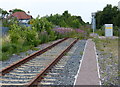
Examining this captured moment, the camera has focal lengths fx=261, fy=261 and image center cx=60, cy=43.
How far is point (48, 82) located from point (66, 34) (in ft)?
83.7

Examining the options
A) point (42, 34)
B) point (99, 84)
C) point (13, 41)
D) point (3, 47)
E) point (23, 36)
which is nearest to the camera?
point (99, 84)

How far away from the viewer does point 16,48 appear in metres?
15.0

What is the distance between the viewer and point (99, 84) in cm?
685

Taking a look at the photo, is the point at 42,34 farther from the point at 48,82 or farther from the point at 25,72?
the point at 48,82

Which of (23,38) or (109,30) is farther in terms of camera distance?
(109,30)

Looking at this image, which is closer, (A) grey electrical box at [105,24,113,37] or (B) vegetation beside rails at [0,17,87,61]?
(B) vegetation beside rails at [0,17,87,61]

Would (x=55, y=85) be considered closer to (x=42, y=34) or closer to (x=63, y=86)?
(x=63, y=86)

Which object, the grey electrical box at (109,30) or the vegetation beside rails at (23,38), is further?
the grey electrical box at (109,30)

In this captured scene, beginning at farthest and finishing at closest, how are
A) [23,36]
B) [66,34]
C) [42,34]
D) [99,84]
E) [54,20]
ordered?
[54,20]
[66,34]
[42,34]
[23,36]
[99,84]

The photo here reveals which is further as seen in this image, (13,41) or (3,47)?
(13,41)

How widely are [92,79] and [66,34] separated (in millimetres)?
25490

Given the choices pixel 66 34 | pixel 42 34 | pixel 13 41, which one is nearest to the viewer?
pixel 13 41

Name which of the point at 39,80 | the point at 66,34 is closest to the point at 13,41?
the point at 39,80

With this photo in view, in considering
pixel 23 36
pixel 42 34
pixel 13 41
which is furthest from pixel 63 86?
pixel 42 34
